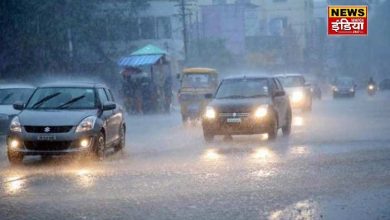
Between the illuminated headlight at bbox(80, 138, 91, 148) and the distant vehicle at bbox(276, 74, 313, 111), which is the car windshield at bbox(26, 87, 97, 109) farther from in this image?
the distant vehicle at bbox(276, 74, 313, 111)

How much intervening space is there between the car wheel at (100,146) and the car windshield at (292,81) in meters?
19.2

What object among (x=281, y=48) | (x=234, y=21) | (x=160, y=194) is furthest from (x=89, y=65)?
(x=160, y=194)

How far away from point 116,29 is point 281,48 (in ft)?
82.9

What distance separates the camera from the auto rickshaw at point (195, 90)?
1019 inches

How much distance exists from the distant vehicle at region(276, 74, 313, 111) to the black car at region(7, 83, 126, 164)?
1751 cm

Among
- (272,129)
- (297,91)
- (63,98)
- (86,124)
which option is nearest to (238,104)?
(272,129)

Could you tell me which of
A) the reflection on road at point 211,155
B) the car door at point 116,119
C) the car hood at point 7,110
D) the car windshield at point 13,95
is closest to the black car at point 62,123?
the car door at point 116,119

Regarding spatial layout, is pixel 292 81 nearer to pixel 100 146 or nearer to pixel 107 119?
pixel 107 119

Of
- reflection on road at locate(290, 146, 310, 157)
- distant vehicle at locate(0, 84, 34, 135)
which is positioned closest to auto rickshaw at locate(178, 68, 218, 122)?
distant vehicle at locate(0, 84, 34, 135)

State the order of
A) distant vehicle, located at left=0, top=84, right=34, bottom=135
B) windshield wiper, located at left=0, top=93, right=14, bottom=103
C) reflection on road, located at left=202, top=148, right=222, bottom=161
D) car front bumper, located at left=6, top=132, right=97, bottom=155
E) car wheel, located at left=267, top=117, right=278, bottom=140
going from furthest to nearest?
windshield wiper, located at left=0, top=93, right=14, bottom=103 < distant vehicle, located at left=0, top=84, right=34, bottom=135 < car wheel, located at left=267, top=117, right=278, bottom=140 < reflection on road, located at left=202, top=148, right=222, bottom=161 < car front bumper, located at left=6, top=132, right=97, bottom=155

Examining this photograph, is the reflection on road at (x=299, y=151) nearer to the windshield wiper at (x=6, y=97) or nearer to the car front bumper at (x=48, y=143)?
the car front bumper at (x=48, y=143)

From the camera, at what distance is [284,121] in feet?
61.2

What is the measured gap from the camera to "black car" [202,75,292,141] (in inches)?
651

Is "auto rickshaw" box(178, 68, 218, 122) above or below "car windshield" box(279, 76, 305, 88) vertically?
above
